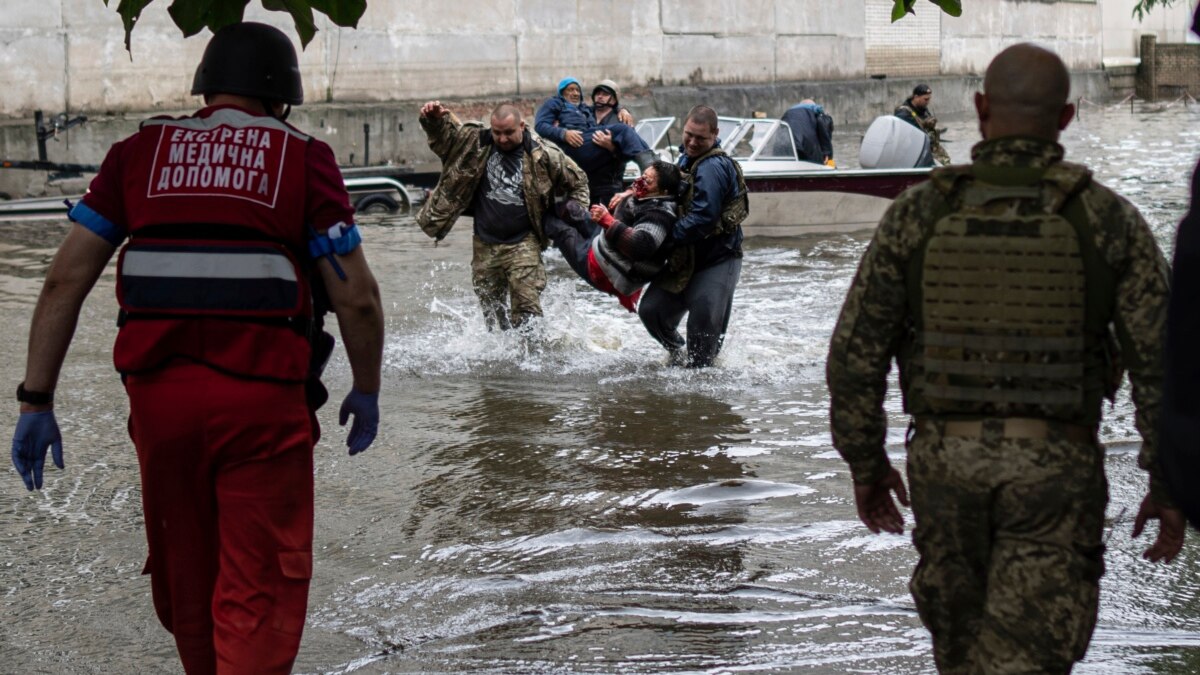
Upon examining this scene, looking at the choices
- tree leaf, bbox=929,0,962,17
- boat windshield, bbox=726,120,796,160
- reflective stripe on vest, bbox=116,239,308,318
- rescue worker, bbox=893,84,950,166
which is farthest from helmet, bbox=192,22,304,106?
rescue worker, bbox=893,84,950,166

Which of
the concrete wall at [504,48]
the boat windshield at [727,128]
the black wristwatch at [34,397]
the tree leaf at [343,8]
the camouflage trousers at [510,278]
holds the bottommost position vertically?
the camouflage trousers at [510,278]

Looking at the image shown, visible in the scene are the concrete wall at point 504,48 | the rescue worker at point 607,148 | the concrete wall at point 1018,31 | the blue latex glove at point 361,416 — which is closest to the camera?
the blue latex glove at point 361,416

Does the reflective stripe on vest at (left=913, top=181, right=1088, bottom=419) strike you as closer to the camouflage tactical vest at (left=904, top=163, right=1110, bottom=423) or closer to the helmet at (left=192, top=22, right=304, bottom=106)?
the camouflage tactical vest at (left=904, top=163, right=1110, bottom=423)

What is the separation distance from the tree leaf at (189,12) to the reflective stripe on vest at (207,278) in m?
1.05

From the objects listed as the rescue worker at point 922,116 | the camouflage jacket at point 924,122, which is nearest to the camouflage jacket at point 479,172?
the camouflage jacket at point 924,122

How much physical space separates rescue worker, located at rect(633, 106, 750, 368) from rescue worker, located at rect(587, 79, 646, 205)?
4.11 metres

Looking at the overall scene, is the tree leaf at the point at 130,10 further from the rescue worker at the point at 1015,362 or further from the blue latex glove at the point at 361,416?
the rescue worker at the point at 1015,362

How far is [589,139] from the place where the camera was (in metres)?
13.6

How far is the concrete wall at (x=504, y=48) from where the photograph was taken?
789 inches

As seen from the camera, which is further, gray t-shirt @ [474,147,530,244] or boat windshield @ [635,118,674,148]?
boat windshield @ [635,118,674,148]

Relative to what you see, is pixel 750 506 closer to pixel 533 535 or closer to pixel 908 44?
pixel 533 535

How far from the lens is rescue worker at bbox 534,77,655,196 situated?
13.4 meters

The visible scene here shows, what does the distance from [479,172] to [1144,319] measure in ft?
22.0

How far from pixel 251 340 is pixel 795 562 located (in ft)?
8.57
